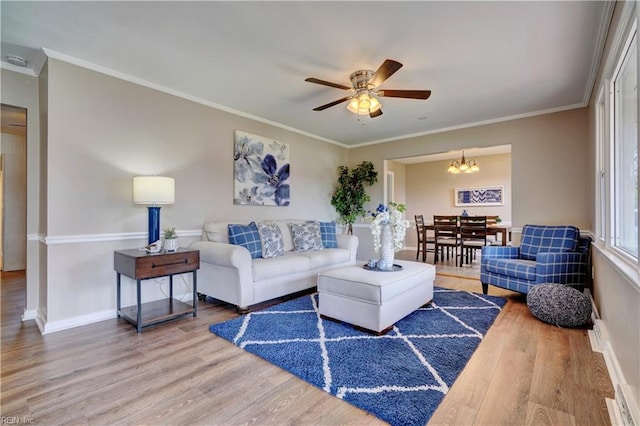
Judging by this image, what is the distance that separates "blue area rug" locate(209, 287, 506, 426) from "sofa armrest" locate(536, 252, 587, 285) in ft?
2.05

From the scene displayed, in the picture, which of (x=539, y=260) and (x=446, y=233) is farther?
(x=446, y=233)

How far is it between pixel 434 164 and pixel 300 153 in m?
4.76

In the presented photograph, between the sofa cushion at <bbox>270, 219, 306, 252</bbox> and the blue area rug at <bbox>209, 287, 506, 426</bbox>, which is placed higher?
the sofa cushion at <bbox>270, 219, 306, 252</bbox>

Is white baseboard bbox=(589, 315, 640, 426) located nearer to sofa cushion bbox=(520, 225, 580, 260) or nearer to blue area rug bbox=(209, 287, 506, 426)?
blue area rug bbox=(209, 287, 506, 426)

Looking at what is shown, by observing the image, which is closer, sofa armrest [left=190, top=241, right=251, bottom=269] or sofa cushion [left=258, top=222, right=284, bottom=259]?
sofa armrest [left=190, top=241, right=251, bottom=269]

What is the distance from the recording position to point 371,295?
2.49 meters

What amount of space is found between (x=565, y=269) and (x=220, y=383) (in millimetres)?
3507

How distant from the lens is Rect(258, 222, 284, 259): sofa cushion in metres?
3.58

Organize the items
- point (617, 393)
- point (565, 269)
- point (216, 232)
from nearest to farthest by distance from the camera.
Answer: point (617, 393) < point (565, 269) < point (216, 232)

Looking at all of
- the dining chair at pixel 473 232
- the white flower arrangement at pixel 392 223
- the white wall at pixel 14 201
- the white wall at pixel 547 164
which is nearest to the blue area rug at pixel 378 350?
the white flower arrangement at pixel 392 223

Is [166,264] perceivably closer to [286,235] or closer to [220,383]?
[220,383]

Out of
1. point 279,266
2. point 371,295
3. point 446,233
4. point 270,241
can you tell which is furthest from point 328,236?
point 446,233

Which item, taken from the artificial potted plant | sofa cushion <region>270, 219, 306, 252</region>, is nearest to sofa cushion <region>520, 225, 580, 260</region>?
sofa cushion <region>270, 219, 306, 252</region>

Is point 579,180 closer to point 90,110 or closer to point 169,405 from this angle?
point 169,405
